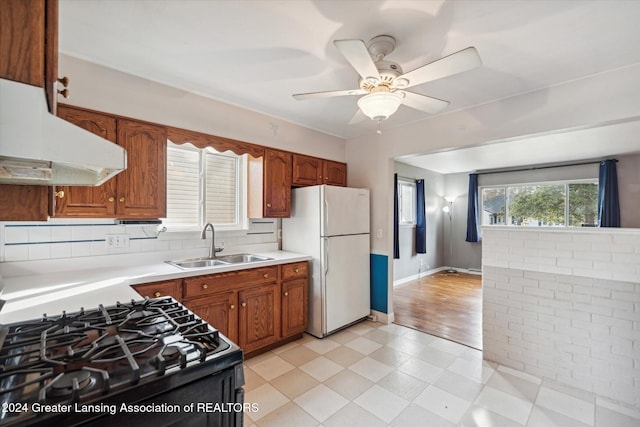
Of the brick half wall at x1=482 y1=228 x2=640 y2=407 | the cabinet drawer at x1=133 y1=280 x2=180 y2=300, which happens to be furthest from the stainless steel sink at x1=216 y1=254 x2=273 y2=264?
the brick half wall at x1=482 y1=228 x2=640 y2=407

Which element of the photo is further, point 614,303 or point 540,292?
point 540,292

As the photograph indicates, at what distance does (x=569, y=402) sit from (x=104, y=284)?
Answer: 3.34 m

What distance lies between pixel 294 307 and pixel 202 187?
1.59m

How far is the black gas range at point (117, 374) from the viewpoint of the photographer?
699 mm

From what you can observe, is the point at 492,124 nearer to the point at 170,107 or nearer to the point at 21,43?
the point at 170,107

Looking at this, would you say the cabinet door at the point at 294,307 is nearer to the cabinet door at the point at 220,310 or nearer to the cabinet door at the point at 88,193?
the cabinet door at the point at 220,310

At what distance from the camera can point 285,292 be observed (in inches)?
114

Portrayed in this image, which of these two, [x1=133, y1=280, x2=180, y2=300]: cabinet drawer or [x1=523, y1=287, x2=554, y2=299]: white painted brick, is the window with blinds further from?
[x1=523, y1=287, x2=554, y2=299]: white painted brick

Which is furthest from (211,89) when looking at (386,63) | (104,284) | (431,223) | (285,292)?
(431,223)

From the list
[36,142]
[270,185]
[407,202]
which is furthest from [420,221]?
[36,142]

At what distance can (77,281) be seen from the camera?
187 cm

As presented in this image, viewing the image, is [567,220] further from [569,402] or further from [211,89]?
[211,89]

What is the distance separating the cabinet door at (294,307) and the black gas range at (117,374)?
1.80 metres

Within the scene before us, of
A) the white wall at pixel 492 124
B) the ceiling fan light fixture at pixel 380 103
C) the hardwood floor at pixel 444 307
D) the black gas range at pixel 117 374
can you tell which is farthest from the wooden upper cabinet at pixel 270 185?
the hardwood floor at pixel 444 307
